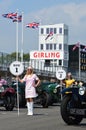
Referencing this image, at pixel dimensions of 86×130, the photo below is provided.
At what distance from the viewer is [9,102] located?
2302 centimetres

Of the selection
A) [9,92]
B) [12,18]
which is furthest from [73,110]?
[12,18]

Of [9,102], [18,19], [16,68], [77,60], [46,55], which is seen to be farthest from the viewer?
[77,60]

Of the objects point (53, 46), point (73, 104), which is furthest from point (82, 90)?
point (53, 46)

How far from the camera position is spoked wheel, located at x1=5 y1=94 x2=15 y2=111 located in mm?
22969

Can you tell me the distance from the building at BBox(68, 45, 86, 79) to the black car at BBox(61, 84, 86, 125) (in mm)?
52709

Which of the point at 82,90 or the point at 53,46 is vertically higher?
the point at 53,46

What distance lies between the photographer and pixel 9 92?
75.9 ft

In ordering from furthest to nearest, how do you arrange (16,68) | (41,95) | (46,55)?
1. (46,55)
2. (41,95)
3. (16,68)

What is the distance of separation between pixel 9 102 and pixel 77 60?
55.8 m

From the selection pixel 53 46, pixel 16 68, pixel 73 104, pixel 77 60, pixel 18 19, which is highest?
pixel 18 19

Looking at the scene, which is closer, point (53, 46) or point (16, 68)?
point (16, 68)

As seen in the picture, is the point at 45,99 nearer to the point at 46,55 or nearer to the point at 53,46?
the point at 46,55

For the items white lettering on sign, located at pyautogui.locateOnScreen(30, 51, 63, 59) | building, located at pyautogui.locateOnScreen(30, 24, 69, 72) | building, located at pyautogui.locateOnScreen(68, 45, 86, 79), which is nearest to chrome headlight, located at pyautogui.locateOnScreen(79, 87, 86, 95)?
building, located at pyautogui.locateOnScreen(68, 45, 86, 79)

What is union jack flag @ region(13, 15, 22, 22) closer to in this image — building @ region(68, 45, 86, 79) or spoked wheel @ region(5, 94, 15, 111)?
Answer: building @ region(68, 45, 86, 79)
